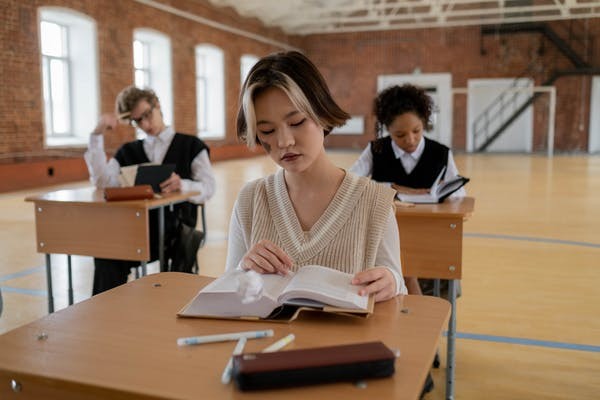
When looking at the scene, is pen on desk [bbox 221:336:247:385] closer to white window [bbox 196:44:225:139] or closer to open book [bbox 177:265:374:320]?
open book [bbox 177:265:374:320]

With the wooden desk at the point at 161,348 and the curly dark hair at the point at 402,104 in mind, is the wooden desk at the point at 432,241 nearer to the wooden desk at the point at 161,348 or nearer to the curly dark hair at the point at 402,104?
the curly dark hair at the point at 402,104

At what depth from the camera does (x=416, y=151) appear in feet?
9.91

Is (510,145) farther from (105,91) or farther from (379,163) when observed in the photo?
(379,163)

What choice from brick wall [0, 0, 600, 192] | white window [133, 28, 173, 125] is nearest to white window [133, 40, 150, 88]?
white window [133, 28, 173, 125]

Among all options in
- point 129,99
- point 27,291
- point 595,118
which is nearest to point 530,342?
point 129,99

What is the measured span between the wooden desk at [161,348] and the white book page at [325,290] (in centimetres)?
4

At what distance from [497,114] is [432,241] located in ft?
51.0

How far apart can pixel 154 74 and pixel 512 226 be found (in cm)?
882

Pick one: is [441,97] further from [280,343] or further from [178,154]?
[280,343]

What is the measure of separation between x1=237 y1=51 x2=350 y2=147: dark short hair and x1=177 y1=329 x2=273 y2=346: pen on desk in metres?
0.49

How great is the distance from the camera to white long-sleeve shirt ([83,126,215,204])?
3641 mm

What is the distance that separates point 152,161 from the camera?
3.69 m

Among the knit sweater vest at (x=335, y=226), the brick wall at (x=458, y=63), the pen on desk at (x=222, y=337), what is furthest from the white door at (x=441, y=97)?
the pen on desk at (x=222, y=337)

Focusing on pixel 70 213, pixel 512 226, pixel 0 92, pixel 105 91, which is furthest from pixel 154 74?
pixel 70 213
